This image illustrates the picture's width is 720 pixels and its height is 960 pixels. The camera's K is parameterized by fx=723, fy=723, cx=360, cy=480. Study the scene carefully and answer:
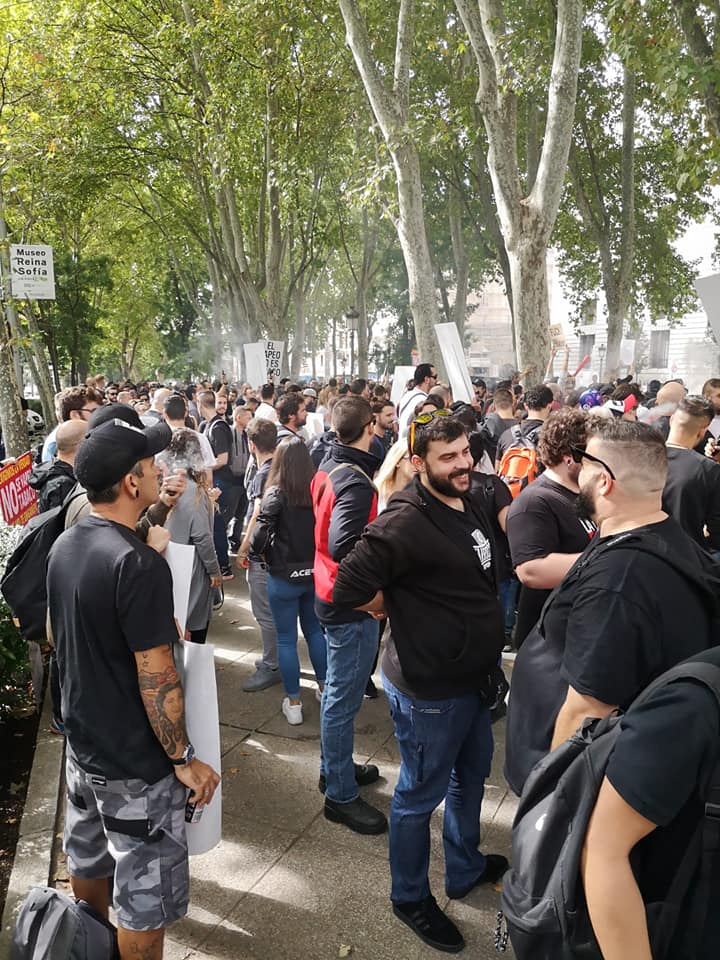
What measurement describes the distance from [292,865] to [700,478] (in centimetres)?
325

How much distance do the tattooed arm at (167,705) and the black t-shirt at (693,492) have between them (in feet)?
10.8

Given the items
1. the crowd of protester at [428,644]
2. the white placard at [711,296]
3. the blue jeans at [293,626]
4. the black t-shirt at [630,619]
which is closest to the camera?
the crowd of protester at [428,644]

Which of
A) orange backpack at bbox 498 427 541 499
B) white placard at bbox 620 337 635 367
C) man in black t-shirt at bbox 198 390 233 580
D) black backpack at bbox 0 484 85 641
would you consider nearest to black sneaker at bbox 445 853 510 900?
black backpack at bbox 0 484 85 641

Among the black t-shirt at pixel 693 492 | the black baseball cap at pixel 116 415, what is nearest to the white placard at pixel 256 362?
the black t-shirt at pixel 693 492

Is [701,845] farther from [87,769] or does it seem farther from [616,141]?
[616,141]

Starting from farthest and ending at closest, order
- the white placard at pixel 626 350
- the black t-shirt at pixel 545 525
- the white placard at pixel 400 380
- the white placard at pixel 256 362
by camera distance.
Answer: the white placard at pixel 626 350 → the white placard at pixel 256 362 → the white placard at pixel 400 380 → the black t-shirt at pixel 545 525

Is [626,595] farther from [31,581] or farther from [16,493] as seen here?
[16,493]

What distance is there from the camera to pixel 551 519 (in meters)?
3.30

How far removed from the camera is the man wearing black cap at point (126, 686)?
2.23 m

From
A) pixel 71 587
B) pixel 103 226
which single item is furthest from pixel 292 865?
pixel 103 226

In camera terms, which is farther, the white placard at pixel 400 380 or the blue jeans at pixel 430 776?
the white placard at pixel 400 380

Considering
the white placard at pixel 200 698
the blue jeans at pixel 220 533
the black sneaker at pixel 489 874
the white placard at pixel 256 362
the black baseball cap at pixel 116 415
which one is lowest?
the black sneaker at pixel 489 874

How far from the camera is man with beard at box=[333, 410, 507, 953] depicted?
2.79 meters

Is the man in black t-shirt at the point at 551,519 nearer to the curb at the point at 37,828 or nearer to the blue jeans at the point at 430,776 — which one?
the blue jeans at the point at 430,776
